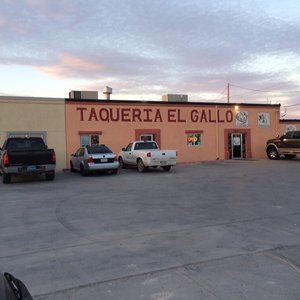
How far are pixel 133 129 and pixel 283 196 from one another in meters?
15.6

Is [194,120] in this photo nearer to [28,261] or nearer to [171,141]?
[171,141]

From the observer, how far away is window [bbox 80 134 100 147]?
2506 cm

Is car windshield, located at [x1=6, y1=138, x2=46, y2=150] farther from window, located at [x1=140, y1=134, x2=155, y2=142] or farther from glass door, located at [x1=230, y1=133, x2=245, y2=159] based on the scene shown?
glass door, located at [x1=230, y1=133, x2=245, y2=159]

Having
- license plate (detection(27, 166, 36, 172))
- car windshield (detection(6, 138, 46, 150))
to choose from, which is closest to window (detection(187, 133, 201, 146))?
car windshield (detection(6, 138, 46, 150))

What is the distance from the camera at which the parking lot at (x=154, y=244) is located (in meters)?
4.81

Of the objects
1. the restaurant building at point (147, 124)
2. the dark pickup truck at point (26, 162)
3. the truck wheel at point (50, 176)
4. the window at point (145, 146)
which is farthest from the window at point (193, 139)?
the dark pickup truck at point (26, 162)

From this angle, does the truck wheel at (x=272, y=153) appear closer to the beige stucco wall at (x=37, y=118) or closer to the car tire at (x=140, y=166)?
the car tire at (x=140, y=166)

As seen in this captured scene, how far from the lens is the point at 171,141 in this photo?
27.6 m

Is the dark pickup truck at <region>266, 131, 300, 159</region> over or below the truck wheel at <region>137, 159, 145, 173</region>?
over

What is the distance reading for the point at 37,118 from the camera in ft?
77.5

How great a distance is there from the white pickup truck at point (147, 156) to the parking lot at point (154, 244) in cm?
761

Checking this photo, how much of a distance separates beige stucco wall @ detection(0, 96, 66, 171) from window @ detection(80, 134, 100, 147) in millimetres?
1220

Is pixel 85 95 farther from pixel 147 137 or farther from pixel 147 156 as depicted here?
pixel 147 156

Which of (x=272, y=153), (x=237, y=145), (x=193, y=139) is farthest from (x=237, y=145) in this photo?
(x=193, y=139)
